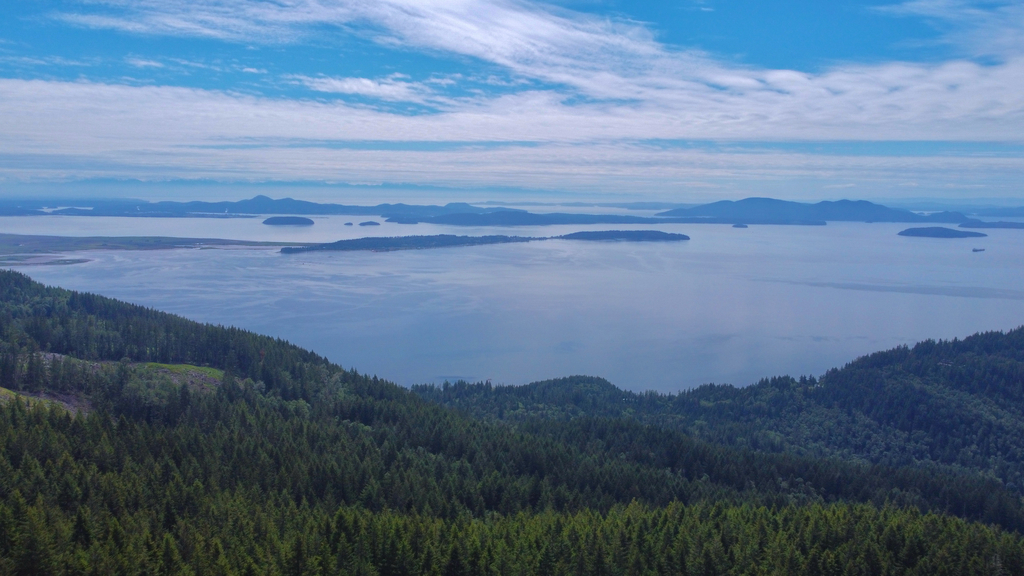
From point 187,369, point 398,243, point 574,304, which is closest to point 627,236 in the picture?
point 398,243

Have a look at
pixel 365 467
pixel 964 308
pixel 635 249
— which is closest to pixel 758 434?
pixel 365 467

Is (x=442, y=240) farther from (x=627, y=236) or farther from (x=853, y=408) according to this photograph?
(x=853, y=408)

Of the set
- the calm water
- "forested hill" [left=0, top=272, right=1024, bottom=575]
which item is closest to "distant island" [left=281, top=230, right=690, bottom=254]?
the calm water

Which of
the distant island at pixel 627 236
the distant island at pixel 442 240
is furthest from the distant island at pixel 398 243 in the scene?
the distant island at pixel 627 236

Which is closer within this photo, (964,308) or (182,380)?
(182,380)

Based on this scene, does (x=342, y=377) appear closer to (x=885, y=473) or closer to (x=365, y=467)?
(x=365, y=467)

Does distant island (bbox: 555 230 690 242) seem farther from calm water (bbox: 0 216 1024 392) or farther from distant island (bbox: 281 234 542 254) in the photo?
calm water (bbox: 0 216 1024 392)
